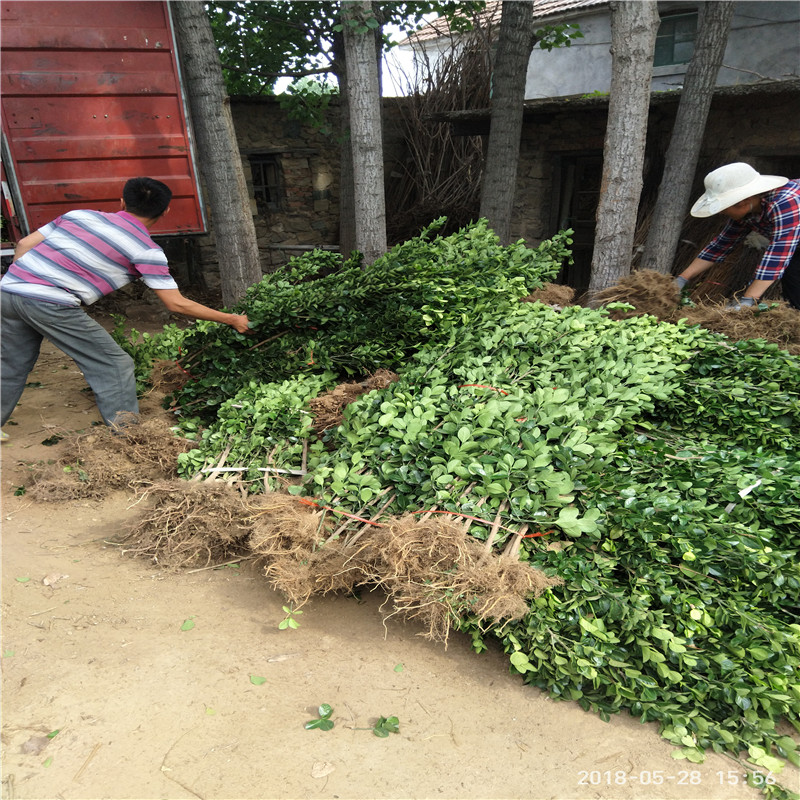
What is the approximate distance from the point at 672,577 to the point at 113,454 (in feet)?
9.90

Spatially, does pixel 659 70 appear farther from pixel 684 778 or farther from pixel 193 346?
pixel 684 778

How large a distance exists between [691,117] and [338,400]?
5004 millimetres

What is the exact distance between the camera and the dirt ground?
186cm

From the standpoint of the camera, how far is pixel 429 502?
245 cm

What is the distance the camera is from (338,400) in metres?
3.31

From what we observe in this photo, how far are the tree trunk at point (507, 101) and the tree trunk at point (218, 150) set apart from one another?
2611mm

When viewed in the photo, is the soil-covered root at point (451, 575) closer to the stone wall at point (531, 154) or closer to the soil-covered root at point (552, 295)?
the soil-covered root at point (552, 295)

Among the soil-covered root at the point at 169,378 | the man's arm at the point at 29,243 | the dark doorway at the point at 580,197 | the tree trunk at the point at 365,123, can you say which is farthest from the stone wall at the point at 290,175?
the man's arm at the point at 29,243

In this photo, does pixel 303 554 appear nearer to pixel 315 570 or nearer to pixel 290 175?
pixel 315 570

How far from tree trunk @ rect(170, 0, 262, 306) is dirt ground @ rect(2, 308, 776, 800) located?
386 centimetres

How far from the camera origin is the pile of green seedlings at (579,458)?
2.09 m

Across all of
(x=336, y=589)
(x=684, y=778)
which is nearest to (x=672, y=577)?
(x=684, y=778)

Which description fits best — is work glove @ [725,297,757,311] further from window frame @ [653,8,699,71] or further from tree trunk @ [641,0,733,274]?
window frame @ [653,8,699,71]

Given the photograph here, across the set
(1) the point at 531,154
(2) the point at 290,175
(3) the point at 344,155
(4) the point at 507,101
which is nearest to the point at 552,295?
(4) the point at 507,101
